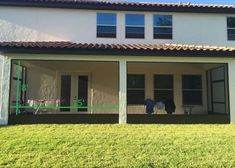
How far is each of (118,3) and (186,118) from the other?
692cm

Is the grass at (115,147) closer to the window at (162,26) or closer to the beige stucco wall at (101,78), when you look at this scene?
the beige stucco wall at (101,78)

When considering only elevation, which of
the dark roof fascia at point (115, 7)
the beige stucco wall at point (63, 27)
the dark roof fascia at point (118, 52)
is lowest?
the dark roof fascia at point (118, 52)

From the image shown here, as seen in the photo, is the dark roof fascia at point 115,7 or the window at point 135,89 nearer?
the dark roof fascia at point 115,7

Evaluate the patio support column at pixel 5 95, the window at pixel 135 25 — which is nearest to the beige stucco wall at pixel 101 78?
the window at pixel 135 25

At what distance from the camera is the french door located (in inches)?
659

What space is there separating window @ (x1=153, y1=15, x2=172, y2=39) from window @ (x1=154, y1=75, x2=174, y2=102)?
2.51 meters

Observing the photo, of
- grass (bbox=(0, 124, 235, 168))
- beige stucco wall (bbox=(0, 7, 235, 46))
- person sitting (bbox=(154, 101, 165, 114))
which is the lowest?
grass (bbox=(0, 124, 235, 168))

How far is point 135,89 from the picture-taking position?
56.4 feet

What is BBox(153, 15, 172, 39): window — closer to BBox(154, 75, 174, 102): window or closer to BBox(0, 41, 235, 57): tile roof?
BBox(154, 75, 174, 102): window

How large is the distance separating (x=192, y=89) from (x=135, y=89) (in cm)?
338

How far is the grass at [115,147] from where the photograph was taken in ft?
25.4

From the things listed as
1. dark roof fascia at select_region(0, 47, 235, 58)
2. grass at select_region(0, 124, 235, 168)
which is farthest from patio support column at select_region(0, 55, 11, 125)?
grass at select_region(0, 124, 235, 168)

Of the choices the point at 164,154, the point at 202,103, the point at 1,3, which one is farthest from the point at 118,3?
the point at 164,154

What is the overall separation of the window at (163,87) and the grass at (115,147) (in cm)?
624
